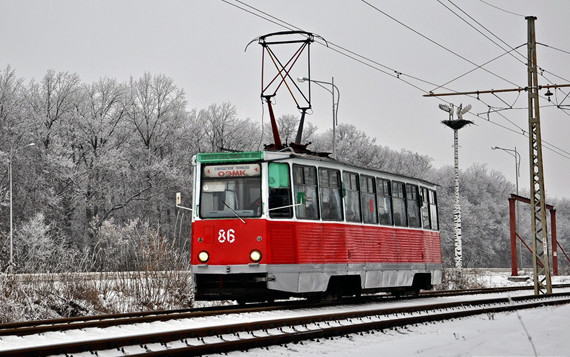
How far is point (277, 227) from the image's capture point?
1677 centimetres

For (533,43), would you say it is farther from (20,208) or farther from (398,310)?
(20,208)

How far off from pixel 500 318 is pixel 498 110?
536 inches

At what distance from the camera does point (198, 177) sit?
17.2 meters

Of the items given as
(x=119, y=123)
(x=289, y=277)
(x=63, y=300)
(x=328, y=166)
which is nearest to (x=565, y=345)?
(x=289, y=277)

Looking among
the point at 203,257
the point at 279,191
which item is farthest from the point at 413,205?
the point at 203,257

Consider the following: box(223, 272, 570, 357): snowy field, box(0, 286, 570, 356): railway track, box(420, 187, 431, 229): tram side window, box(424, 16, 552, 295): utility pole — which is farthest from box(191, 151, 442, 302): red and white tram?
box(424, 16, 552, 295): utility pole

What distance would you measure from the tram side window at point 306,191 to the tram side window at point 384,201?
10.2 feet

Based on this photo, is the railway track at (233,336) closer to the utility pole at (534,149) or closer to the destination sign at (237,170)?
the destination sign at (237,170)

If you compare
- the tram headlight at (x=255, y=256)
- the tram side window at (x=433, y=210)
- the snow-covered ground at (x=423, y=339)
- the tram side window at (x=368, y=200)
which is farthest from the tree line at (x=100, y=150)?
the snow-covered ground at (x=423, y=339)

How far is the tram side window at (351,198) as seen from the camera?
1897cm

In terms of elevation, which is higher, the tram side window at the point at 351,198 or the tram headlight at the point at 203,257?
the tram side window at the point at 351,198

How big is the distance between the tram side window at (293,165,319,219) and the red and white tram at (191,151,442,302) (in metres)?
0.02

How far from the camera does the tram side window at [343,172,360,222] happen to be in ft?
62.2

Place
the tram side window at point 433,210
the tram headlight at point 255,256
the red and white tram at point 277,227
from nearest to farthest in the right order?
the tram headlight at point 255,256
the red and white tram at point 277,227
the tram side window at point 433,210
